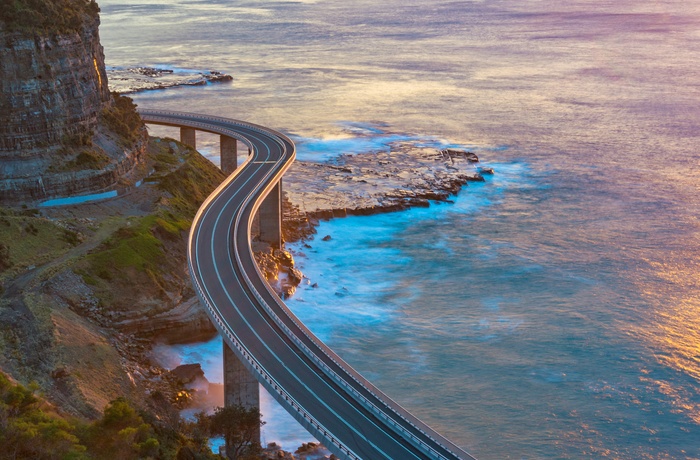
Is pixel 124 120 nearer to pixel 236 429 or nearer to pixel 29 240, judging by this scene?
pixel 29 240

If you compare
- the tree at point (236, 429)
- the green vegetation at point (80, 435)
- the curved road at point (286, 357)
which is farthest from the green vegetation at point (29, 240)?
the green vegetation at point (80, 435)

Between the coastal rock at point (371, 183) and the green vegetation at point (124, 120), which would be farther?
the coastal rock at point (371, 183)

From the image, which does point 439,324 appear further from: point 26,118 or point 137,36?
point 137,36

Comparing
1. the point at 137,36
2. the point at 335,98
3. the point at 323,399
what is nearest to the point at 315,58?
the point at 335,98

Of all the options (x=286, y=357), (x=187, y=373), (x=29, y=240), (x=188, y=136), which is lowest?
(x=187, y=373)

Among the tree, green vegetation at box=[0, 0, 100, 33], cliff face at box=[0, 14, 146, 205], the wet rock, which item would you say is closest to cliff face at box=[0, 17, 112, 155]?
cliff face at box=[0, 14, 146, 205]

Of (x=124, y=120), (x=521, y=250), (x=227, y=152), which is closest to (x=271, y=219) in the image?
(x=124, y=120)

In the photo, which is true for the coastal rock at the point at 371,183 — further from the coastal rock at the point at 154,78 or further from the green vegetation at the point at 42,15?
the coastal rock at the point at 154,78
